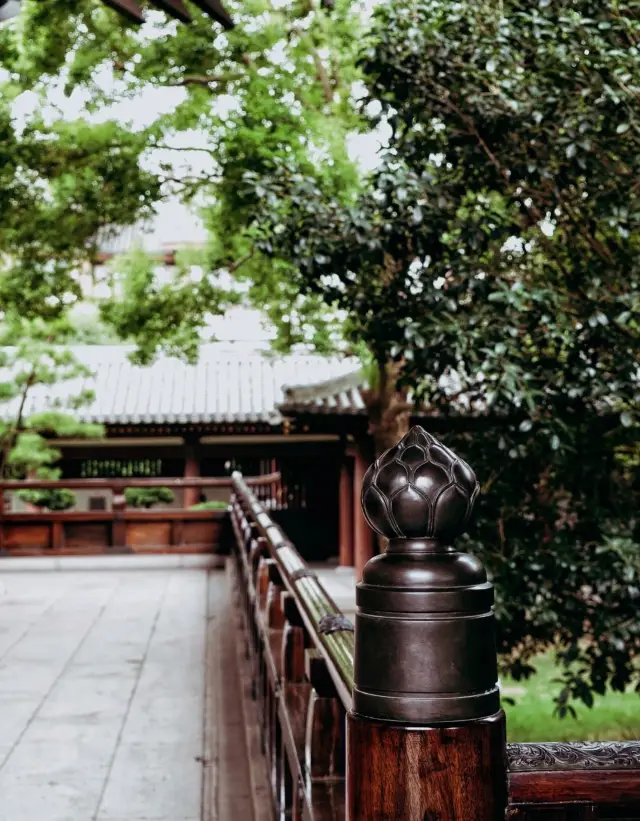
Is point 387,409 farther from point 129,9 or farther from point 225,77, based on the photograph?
point 129,9

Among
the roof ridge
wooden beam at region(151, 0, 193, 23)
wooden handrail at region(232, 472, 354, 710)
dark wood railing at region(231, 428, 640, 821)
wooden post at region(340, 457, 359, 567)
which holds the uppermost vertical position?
wooden beam at region(151, 0, 193, 23)

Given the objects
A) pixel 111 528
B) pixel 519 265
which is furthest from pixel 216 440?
pixel 519 265

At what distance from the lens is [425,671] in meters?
0.95

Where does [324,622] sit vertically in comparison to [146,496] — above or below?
above

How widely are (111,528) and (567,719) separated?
6.31 m

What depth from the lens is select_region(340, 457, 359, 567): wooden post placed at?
43.6 ft

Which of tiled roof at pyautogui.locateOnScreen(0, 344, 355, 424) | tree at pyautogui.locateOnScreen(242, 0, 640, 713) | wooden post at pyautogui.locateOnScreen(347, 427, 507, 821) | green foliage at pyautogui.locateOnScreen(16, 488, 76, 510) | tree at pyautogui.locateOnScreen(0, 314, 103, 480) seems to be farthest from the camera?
tiled roof at pyautogui.locateOnScreen(0, 344, 355, 424)

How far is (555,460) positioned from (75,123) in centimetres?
604

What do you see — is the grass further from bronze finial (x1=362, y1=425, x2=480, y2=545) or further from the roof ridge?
bronze finial (x1=362, y1=425, x2=480, y2=545)

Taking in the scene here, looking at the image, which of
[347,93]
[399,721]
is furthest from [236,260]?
[399,721]

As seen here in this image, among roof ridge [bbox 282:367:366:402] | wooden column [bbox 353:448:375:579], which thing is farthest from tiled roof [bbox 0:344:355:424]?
roof ridge [bbox 282:367:366:402]

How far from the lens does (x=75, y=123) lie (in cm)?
866

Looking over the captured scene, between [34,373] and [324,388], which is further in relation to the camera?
[34,373]

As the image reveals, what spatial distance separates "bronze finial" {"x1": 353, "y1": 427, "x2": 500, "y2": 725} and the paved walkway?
2.57 metres
